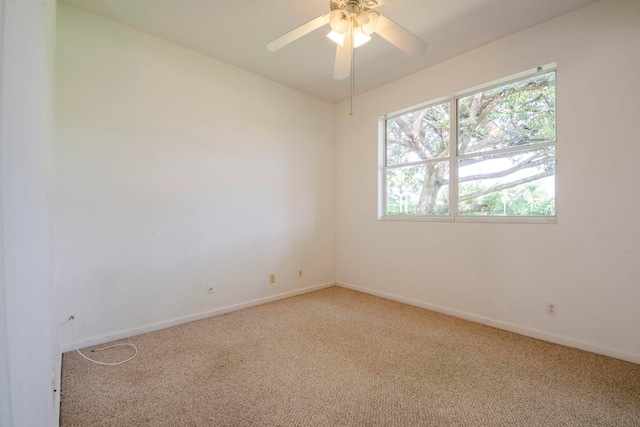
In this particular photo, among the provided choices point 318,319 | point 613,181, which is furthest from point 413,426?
point 613,181

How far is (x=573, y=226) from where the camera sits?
7.22 feet

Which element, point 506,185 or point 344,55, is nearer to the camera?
point 344,55

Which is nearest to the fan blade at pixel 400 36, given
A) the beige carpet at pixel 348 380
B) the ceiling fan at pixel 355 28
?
the ceiling fan at pixel 355 28

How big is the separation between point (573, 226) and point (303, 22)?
8.99 ft

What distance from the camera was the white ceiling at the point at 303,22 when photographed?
2.13 m

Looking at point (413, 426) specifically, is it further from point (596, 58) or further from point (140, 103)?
point (140, 103)

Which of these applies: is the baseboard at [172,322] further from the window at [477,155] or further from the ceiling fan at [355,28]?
the ceiling fan at [355,28]

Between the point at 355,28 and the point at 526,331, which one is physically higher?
the point at 355,28

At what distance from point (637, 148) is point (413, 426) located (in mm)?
2377

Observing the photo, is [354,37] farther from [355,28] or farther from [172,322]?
[172,322]

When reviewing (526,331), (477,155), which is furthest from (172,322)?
(477,155)

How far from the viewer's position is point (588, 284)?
2.13m

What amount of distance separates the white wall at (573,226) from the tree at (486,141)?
17cm

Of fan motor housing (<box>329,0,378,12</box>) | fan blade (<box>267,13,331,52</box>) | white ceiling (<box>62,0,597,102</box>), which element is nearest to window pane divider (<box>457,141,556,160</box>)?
white ceiling (<box>62,0,597,102</box>)
